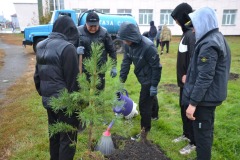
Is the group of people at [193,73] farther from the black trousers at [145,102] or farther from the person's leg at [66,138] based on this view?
the black trousers at [145,102]

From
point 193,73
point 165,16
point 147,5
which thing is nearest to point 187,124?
point 193,73

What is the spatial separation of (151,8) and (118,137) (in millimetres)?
24984

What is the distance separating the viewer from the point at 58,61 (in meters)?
2.28

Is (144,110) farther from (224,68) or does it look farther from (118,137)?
(224,68)

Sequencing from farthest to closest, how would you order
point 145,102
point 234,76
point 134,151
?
point 234,76 < point 145,102 < point 134,151

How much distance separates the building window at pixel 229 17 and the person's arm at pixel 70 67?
96.2 feet

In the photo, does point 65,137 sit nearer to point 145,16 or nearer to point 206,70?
point 206,70

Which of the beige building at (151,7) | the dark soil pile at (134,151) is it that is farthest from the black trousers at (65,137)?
the beige building at (151,7)

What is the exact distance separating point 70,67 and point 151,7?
84.4 feet

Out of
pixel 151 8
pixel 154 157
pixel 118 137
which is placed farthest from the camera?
pixel 151 8

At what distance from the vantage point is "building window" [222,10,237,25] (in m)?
27.8

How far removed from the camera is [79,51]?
357 centimetres

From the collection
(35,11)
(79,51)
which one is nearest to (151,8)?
(35,11)

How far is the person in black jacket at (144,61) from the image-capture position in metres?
3.10
